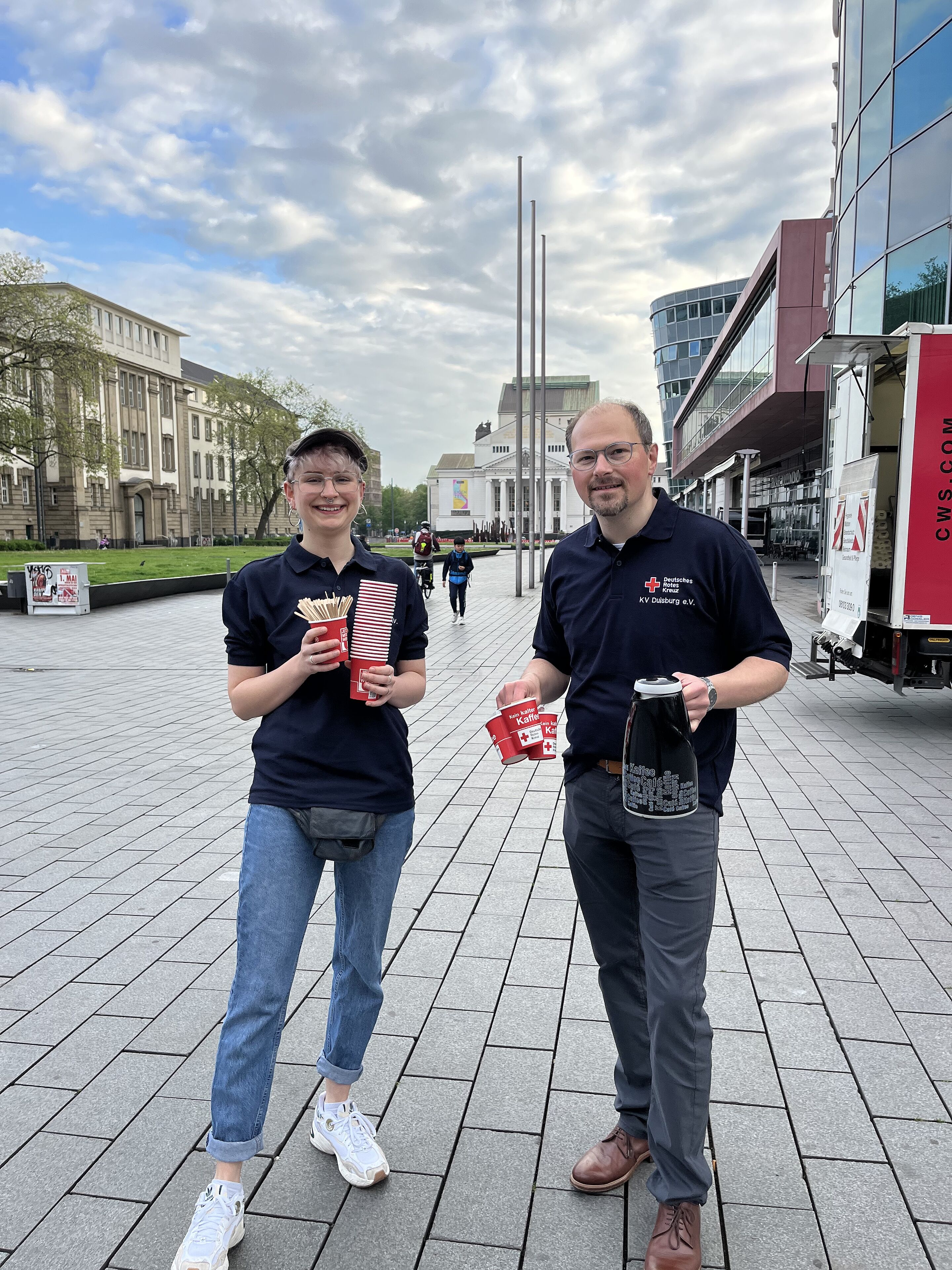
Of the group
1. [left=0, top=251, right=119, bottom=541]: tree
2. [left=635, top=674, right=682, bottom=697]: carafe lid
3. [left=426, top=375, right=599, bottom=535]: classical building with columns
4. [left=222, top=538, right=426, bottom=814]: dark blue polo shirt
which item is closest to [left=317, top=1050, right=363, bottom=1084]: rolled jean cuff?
[left=222, top=538, right=426, bottom=814]: dark blue polo shirt

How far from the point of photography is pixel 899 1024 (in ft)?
11.0

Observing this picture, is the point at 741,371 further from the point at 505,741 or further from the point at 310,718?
the point at 310,718

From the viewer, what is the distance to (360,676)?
7.70ft

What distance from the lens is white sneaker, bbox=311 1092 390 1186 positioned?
8.27ft

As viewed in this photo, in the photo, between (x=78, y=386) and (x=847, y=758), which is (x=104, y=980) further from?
(x=78, y=386)

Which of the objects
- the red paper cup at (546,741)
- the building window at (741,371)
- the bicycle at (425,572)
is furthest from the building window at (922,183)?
the red paper cup at (546,741)

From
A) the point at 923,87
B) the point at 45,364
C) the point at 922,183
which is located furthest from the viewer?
the point at 45,364

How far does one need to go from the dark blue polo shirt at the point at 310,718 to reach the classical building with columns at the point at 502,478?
389 ft

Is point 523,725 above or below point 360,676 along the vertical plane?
below

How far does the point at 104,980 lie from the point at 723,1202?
8.21 ft

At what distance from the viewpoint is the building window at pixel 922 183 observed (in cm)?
1405

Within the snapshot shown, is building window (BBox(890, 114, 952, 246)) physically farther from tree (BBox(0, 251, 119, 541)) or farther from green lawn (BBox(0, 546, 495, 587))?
tree (BBox(0, 251, 119, 541))

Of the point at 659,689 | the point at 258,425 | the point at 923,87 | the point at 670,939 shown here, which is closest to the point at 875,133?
the point at 923,87

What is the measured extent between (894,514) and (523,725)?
739 cm
